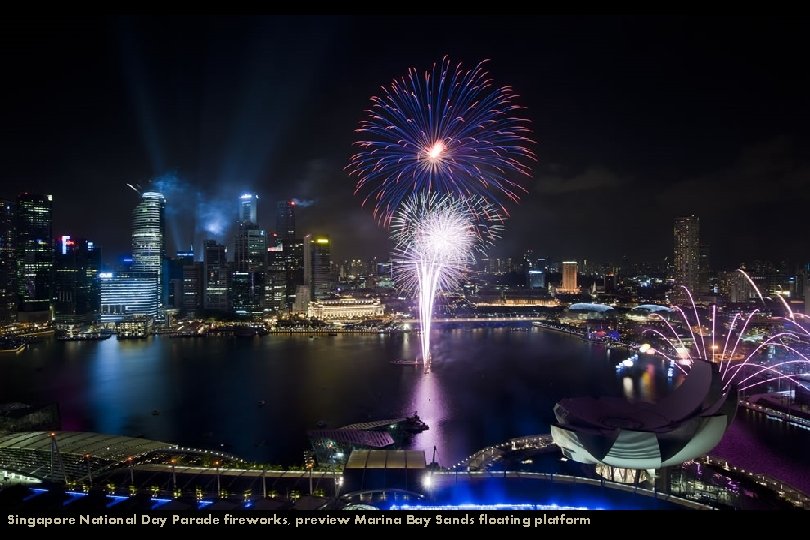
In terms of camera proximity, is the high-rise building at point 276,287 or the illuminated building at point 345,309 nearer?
the illuminated building at point 345,309

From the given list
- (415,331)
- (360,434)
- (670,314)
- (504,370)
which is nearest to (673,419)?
(360,434)

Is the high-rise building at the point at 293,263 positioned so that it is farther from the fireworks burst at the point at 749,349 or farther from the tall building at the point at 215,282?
the fireworks burst at the point at 749,349

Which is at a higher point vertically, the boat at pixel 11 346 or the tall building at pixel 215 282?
the tall building at pixel 215 282

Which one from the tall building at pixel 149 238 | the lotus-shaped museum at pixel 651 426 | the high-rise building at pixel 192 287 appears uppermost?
the tall building at pixel 149 238

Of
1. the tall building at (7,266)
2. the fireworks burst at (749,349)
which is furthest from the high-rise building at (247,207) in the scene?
the fireworks burst at (749,349)

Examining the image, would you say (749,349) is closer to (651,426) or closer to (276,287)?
(651,426)

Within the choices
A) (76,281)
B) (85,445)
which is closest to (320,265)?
(76,281)

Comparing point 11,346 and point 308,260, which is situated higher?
point 308,260

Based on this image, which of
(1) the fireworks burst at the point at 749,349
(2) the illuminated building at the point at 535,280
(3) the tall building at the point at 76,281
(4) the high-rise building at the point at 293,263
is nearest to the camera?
(1) the fireworks burst at the point at 749,349
